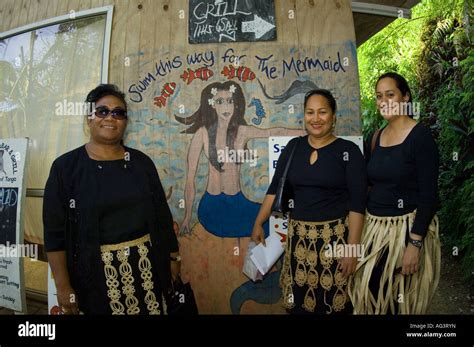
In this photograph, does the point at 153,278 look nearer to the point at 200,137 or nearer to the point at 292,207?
the point at 292,207

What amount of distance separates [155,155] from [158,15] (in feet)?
4.41

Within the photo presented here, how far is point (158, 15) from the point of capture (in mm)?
3412

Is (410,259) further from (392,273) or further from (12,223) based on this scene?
(12,223)

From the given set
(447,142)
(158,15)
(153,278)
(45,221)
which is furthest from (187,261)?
(447,142)

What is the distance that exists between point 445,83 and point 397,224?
5181 millimetres

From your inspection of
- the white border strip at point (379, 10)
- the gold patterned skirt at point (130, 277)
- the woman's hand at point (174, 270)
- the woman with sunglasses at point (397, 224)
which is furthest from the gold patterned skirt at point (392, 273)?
the white border strip at point (379, 10)

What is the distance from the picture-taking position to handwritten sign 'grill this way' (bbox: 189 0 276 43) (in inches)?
131

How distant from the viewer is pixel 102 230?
1.95 meters

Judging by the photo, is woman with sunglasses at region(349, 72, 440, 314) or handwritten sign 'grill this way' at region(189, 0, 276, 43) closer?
woman with sunglasses at region(349, 72, 440, 314)

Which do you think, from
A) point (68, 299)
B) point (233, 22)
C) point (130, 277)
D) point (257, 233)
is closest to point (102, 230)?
point (130, 277)

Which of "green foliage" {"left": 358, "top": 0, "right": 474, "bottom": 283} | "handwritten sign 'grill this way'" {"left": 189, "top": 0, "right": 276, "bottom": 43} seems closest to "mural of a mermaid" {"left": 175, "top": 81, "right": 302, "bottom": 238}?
"handwritten sign 'grill this way'" {"left": 189, "top": 0, "right": 276, "bottom": 43}

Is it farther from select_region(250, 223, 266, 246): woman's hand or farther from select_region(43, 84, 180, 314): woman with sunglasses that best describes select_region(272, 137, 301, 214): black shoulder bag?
select_region(43, 84, 180, 314): woman with sunglasses

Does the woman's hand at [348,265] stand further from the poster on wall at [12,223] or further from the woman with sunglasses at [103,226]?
the poster on wall at [12,223]

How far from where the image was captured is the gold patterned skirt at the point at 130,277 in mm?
1971
